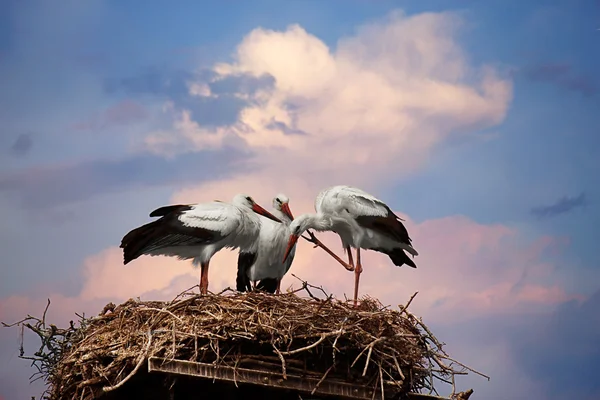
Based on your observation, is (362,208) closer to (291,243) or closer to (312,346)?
(291,243)

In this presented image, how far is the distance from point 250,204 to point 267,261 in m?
0.56

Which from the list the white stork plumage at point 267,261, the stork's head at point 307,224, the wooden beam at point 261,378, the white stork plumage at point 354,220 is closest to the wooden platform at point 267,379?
the wooden beam at point 261,378

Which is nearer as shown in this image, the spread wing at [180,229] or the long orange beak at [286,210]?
Answer: the spread wing at [180,229]

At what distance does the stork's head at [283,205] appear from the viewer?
8.59 m

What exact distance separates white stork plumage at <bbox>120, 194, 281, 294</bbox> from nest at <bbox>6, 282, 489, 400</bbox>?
126 cm

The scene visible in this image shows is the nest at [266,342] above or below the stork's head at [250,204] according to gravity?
below

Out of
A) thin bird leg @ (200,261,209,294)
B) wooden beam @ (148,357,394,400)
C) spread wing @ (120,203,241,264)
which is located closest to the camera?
wooden beam @ (148,357,394,400)

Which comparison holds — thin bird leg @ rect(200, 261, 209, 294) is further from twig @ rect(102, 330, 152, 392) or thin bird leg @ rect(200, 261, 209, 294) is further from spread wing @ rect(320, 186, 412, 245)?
twig @ rect(102, 330, 152, 392)

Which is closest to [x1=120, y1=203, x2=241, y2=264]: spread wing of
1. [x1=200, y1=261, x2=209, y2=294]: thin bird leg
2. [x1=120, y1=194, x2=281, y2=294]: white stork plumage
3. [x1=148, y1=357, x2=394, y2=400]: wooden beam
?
[x1=120, y1=194, x2=281, y2=294]: white stork plumage

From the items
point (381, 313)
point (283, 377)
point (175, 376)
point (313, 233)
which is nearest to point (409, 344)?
point (381, 313)

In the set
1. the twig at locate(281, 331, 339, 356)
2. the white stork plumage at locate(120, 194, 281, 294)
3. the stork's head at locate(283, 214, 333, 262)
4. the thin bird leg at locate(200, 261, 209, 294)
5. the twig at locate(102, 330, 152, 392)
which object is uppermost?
the stork's head at locate(283, 214, 333, 262)

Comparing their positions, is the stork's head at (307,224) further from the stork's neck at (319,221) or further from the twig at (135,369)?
the twig at (135,369)

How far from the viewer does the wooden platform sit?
5543mm

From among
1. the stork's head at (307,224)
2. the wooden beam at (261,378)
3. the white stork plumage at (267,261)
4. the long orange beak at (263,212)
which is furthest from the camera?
the long orange beak at (263,212)
